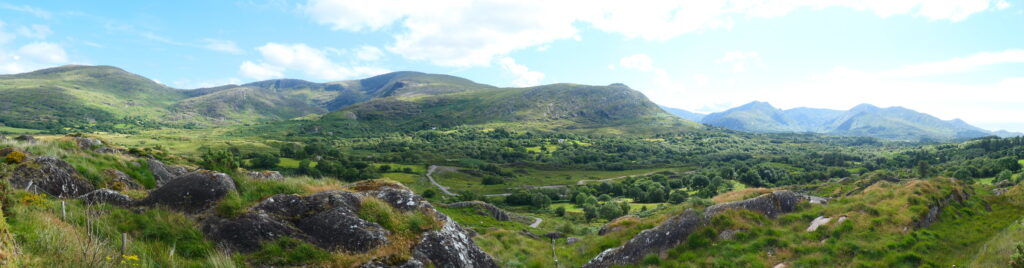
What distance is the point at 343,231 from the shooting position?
11.1 m

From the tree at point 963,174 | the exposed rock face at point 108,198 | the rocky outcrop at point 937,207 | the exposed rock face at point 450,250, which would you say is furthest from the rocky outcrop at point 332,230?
the tree at point 963,174

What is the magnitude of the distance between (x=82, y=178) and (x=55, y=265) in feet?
40.1

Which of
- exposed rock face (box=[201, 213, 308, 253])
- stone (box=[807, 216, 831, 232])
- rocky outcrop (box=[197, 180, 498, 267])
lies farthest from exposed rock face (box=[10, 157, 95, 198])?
stone (box=[807, 216, 831, 232])

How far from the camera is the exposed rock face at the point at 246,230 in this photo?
1015 centimetres

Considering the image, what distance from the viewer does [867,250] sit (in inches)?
631

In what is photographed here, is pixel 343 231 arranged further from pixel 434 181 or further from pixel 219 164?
pixel 434 181

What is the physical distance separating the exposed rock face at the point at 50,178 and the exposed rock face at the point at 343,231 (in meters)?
8.36

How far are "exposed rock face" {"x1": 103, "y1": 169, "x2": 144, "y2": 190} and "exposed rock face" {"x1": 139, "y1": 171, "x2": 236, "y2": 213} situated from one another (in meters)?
6.38

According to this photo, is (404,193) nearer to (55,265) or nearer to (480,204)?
(55,265)

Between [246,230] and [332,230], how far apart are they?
2077mm

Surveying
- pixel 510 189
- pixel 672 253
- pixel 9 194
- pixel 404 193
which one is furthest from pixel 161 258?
pixel 510 189

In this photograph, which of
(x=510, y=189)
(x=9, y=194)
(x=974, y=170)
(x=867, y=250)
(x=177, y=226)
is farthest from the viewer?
(x=510, y=189)

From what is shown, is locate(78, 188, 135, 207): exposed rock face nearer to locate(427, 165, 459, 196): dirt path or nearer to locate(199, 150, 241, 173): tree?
locate(199, 150, 241, 173): tree

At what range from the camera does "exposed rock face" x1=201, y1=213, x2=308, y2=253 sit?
33.3 ft
